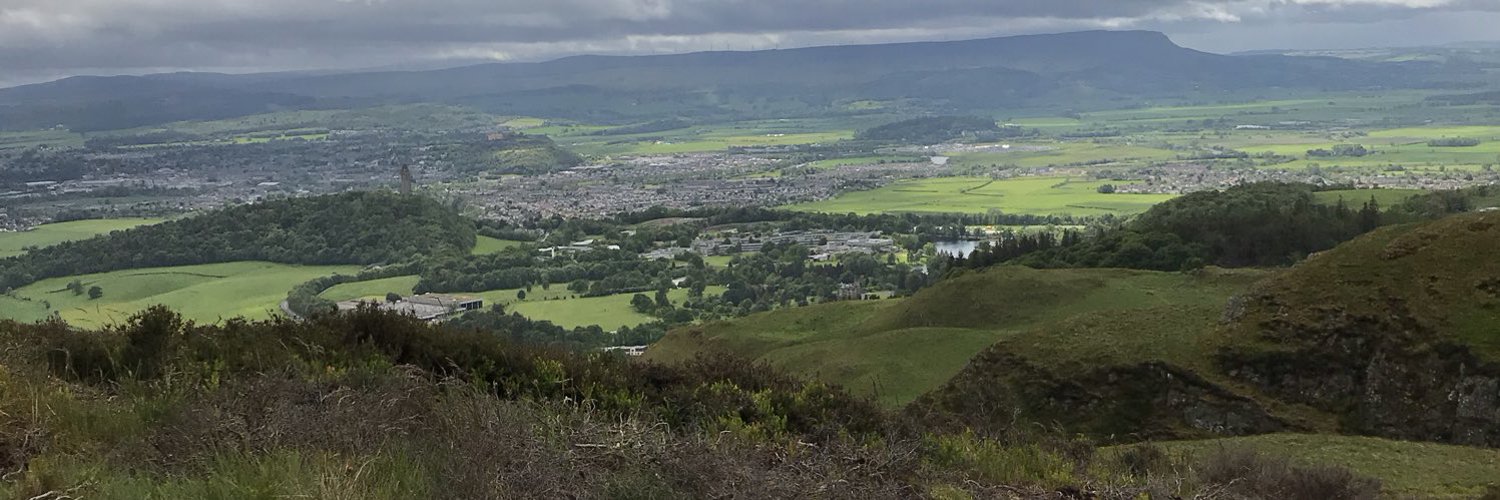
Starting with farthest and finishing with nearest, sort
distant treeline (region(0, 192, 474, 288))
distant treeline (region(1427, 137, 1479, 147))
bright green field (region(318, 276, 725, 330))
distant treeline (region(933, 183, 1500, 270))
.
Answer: distant treeline (region(1427, 137, 1479, 147)) < distant treeline (region(0, 192, 474, 288)) < distant treeline (region(933, 183, 1500, 270)) < bright green field (region(318, 276, 725, 330))

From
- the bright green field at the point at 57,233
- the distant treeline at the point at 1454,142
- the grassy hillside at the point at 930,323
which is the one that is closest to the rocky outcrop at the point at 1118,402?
the grassy hillside at the point at 930,323

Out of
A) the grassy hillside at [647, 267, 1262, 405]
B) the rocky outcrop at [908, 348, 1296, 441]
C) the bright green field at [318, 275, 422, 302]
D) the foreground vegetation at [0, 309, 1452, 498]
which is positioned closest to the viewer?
the foreground vegetation at [0, 309, 1452, 498]

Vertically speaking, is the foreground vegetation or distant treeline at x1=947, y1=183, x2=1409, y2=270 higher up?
the foreground vegetation

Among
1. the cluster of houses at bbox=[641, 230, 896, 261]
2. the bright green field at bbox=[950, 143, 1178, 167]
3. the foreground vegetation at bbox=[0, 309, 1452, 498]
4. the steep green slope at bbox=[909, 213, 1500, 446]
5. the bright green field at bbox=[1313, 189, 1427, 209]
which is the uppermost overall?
the foreground vegetation at bbox=[0, 309, 1452, 498]

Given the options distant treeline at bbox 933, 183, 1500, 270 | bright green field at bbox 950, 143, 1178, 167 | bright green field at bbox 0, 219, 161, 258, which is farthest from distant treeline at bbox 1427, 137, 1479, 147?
bright green field at bbox 0, 219, 161, 258

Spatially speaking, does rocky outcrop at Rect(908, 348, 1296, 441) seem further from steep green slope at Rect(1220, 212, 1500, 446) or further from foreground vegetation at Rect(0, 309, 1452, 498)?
foreground vegetation at Rect(0, 309, 1452, 498)

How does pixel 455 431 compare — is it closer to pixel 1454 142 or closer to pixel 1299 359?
pixel 1299 359

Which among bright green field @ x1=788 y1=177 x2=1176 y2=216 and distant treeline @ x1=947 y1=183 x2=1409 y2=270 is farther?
bright green field @ x1=788 y1=177 x2=1176 y2=216
